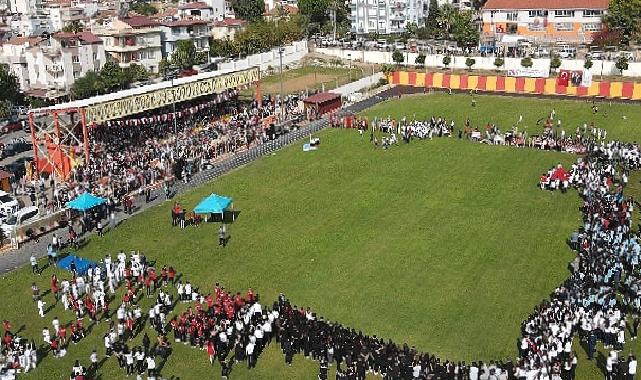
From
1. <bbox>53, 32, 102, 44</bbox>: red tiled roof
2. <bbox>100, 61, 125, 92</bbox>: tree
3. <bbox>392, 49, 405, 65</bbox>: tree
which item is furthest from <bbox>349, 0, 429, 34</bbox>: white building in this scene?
<bbox>100, 61, 125, 92</bbox>: tree

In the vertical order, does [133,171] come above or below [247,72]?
below

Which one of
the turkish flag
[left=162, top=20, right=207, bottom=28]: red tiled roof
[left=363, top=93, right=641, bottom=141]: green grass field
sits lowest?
[left=363, top=93, right=641, bottom=141]: green grass field

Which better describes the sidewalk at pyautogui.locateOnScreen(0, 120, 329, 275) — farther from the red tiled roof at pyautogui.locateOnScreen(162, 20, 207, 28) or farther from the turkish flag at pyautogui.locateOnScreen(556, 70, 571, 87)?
the red tiled roof at pyautogui.locateOnScreen(162, 20, 207, 28)

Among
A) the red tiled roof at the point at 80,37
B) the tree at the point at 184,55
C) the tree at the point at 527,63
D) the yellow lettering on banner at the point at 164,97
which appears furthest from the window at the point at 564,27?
the red tiled roof at the point at 80,37

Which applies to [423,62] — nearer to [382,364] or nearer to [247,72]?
[247,72]

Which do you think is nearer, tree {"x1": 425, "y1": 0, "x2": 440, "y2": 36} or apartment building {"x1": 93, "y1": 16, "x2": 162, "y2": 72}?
apartment building {"x1": 93, "y1": 16, "x2": 162, "y2": 72}

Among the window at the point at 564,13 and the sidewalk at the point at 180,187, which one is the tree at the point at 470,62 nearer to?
the window at the point at 564,13

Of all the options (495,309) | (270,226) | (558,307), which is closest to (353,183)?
(270,226)
